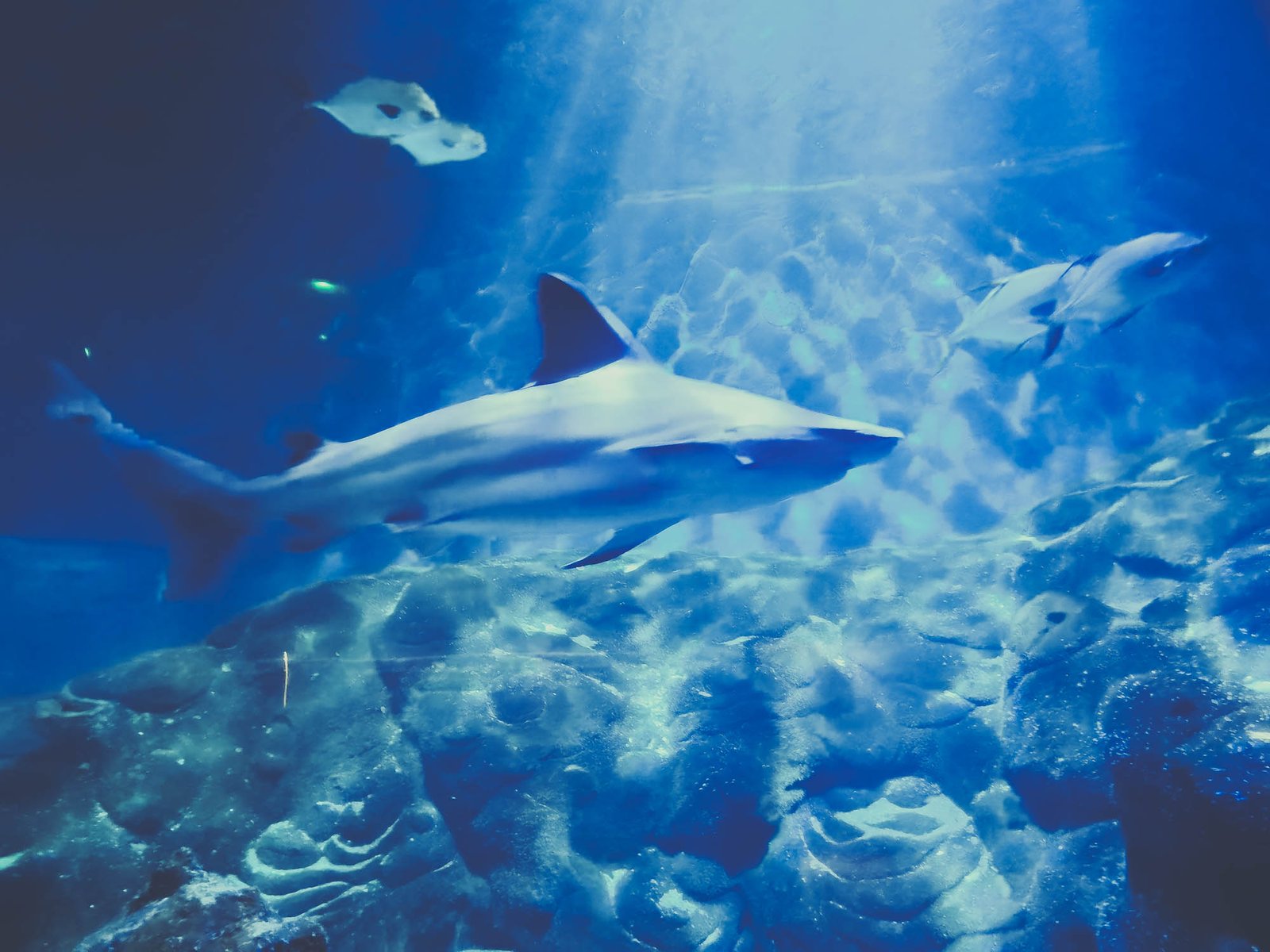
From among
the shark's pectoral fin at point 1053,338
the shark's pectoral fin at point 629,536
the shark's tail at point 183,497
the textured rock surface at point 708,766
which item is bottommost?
the textured rock surface at point 708,766

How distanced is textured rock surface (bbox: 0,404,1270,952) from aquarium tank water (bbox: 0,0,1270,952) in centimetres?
4

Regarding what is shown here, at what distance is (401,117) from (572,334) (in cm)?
561

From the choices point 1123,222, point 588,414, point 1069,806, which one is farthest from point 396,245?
point 1123,222

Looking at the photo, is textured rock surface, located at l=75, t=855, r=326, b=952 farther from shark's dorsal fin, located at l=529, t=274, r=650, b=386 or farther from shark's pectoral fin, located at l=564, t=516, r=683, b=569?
shark's dorsal fin, located at l=529, t=274, r=650, b=386

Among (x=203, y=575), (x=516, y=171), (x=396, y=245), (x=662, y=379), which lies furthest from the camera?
(x=516, y=171)

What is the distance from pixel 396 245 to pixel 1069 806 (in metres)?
12.1

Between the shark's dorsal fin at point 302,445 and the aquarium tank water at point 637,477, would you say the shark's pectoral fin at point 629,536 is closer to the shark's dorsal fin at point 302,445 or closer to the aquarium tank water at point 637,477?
the aquarium tank water at point 637,477

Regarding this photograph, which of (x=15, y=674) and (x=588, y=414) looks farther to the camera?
(x=15, y=674)

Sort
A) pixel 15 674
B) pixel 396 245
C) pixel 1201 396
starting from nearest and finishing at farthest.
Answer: pixel 1201 396 < pixel 396 245 < pixel 15 674

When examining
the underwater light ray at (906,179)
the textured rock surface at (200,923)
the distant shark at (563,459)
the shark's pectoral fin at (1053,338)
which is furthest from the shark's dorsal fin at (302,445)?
the underwater light ray at (906,179)

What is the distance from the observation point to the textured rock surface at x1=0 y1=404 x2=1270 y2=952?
12.5 ft

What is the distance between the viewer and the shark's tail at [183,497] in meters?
2.67

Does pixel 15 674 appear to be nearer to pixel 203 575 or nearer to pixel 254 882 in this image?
pixel 254 882

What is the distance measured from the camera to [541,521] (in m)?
2.39
